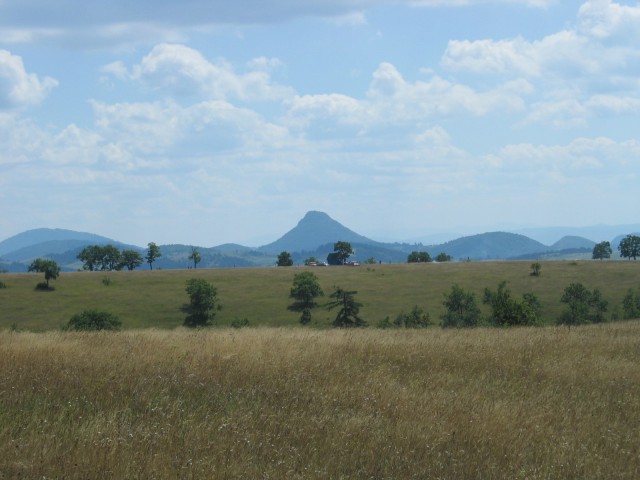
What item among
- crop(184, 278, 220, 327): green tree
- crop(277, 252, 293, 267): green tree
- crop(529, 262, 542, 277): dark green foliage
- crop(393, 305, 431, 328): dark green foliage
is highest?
crop(277, 252, 293, 267): green tree

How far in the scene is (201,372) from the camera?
9.88m

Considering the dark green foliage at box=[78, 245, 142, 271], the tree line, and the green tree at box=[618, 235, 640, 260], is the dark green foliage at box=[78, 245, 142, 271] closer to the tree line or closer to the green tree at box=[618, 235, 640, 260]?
the tree line

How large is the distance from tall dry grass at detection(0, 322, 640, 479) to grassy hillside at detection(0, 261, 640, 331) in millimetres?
82925

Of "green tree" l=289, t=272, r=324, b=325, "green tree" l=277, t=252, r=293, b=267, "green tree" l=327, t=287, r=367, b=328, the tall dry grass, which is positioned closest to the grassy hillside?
"green tree" l=289, t=272, r=324, b=325

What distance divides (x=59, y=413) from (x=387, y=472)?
155 inches

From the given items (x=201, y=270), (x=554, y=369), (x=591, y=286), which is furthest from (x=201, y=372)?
(x=201, y=270)

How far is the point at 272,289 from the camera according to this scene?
424 feet

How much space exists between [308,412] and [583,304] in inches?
4114

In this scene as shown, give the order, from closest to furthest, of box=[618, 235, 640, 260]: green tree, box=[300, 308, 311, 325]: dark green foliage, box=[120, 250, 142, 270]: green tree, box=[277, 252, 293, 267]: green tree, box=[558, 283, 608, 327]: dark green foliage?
box=[558, 283, 608, 327]: dark green foliage
box=[300, 308, 311, 325]: dark green foliage
box=[618, 235, 640, 260]: green tree
box=[277, 252, 293, 267]: green tree
box=[120, 250, 142, 270]: green tree

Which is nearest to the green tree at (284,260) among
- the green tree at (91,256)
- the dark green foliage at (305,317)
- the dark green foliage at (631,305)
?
the green tree at (91,256)

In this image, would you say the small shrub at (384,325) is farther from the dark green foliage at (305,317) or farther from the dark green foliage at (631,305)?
the dark green foliage at (631,305)

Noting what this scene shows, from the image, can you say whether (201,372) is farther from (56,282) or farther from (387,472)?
(56,282)

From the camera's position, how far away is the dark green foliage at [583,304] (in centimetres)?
9588

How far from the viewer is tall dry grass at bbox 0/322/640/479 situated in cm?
649
